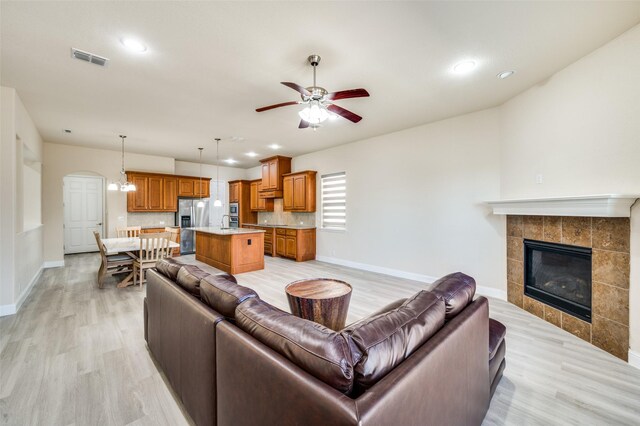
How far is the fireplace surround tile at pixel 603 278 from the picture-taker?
7.90ft

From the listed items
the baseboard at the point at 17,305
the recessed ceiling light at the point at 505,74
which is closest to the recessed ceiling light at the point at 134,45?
the baseboard at the point at 17,305

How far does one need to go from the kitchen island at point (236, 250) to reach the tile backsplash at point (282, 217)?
1.83 m

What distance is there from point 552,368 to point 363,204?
4.06m

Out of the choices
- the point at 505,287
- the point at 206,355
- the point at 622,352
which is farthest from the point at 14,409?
the point at 505,287

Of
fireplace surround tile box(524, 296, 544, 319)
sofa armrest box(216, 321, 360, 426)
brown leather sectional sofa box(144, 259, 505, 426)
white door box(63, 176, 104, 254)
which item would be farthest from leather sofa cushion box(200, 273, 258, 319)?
white door box(63, 176, 104, 254)

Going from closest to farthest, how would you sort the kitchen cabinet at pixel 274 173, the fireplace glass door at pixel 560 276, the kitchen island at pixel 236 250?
the fireplace glass door at pixel 560 276
the kitchen island at pixel 236 250
the kitchen cabinet at pixel 274 173

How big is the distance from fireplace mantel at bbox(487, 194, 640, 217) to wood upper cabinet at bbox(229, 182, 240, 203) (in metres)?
7.62

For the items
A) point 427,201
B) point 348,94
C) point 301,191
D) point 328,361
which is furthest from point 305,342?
point 301,191

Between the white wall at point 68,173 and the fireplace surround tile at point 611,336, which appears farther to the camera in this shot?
the white wall at point 68,173

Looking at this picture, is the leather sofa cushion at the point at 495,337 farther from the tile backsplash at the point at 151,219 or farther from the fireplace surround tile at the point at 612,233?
the tile backsplash at the point at 151,219

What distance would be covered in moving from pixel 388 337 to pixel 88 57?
374 centimetres

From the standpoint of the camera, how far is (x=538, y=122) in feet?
10.8

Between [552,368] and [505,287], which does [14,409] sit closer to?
[552,368]

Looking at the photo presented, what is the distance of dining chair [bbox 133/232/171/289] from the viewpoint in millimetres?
4363
